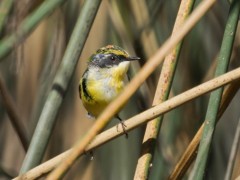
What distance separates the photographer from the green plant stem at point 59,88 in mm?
1521

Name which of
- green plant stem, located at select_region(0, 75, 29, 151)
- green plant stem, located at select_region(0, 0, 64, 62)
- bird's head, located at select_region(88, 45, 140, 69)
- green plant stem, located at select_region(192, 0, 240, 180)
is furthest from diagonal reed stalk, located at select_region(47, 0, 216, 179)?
bird's head, located at select_region(88, 45, 140, 69)

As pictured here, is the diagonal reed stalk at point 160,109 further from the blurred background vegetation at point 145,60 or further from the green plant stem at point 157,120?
the blurred background vegetation at point 145,60

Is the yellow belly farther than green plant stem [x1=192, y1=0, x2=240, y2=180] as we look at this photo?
Yes

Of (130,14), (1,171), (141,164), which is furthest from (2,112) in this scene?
(141,164)

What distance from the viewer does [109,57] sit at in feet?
7.45

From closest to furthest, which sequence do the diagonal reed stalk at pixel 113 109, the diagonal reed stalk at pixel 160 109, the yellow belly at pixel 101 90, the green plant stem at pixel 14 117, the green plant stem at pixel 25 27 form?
the diagonal reed stalk at pixel 113 109 < the diagonal reed stalk at pixel 160 109 < the green plant stem at pixel 25 27 < the green plant stem at pixel 14 117 < the yellow belly at pixel 101 90

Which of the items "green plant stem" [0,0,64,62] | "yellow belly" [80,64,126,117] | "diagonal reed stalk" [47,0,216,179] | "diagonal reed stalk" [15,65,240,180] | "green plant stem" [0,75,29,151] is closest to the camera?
"diagonal reed stalk" [47,0,216,179]

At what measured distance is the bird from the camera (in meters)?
2.14

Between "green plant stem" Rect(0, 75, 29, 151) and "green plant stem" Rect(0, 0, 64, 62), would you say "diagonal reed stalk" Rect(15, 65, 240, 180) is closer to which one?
"green plant stem" Rect(0, 0, 64, 62)

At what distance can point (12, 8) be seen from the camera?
156 cm

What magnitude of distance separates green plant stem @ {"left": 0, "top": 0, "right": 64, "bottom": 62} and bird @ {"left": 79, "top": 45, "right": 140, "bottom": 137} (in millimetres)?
545

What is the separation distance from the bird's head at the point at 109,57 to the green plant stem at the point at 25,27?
1.93 ft

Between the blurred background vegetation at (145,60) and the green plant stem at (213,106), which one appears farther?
the blurred background vegetation at (145,60)

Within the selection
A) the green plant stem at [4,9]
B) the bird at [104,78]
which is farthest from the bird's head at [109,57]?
the green plant stem at [4,9]
